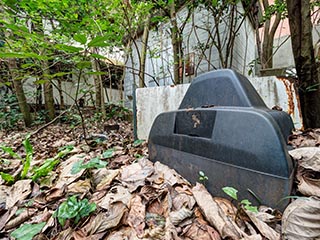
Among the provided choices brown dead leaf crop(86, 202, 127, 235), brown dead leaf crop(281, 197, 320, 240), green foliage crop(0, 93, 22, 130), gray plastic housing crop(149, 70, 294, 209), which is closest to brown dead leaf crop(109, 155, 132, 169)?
gray plastic housing crop(149, 70, 294, 209)

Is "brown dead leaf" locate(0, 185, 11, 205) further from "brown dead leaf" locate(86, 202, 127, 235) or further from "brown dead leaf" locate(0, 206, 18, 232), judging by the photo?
"brown dead leaf" locate(86, 202, 127, 235)

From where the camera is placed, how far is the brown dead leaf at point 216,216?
615 millimetres

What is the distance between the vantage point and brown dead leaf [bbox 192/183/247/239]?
62cm

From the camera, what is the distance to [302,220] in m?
0.58

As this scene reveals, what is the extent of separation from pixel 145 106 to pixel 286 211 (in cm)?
156

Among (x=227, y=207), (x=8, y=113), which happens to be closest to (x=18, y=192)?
(x=227, y=207)

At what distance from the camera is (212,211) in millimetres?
720

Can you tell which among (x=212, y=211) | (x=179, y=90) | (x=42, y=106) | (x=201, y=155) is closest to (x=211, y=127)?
(x=201, y=155)

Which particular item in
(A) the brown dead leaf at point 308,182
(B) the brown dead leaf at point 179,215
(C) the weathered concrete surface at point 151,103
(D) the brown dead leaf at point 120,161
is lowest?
(D) the brown dead leaf at point 120,161

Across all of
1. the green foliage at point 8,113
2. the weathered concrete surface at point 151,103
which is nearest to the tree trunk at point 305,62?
the weathered concrete surface at point 151,103

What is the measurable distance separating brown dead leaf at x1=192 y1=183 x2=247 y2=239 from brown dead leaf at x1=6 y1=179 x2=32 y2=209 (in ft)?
2.90

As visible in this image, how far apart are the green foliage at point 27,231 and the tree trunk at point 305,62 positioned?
5.95 ft

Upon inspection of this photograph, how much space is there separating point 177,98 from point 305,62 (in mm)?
1053

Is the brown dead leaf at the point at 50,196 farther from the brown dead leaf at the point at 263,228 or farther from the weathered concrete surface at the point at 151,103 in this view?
the weathered concrete surface at the point at 151,103
